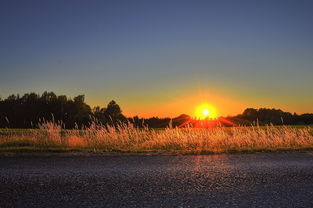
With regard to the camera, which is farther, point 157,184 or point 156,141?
point 156,141

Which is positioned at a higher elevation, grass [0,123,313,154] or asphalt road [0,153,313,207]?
grass [0,123,313,154]

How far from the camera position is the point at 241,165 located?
9.19 meters

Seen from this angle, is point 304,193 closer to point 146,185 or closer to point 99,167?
point 146,185

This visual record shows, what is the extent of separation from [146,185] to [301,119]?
2423 inches

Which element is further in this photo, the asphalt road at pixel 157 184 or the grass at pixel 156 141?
the grass at pixel 156 141

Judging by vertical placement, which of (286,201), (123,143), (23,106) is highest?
(23,106)

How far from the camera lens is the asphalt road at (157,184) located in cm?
536

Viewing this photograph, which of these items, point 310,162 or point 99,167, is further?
point 310,162

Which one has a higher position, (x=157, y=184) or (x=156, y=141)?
(x=156, y=141)

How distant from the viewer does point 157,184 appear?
6.61 meters

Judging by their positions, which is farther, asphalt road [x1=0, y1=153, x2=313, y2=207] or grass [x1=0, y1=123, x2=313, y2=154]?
grass [x1=0, y1=123, x2=313, y2=154]

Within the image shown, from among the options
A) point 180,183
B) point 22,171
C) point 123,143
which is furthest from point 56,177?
point 123,143

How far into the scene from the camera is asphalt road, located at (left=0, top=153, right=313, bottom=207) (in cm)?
536

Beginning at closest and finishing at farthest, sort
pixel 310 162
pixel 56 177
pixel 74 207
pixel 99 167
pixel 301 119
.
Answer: pixel 74 207
pixel 56 177
pixel 99 167
pixel 310 162
pixel 301 119
